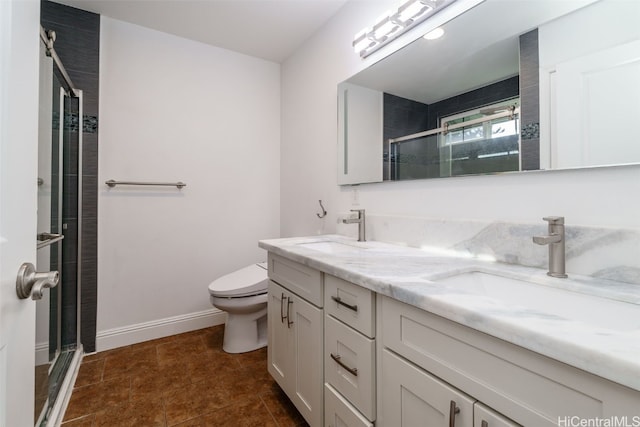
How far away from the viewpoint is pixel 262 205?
2.62 m

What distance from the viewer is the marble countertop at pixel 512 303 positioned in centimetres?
43

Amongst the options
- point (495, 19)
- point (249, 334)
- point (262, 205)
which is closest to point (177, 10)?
Answer: point (262, 205)

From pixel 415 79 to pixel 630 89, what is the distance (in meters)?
0.81

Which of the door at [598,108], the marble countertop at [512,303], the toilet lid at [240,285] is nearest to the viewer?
the marble countertop at [512,303]

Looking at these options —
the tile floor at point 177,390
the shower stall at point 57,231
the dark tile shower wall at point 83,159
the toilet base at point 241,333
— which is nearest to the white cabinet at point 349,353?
the tile floor at point 177,390

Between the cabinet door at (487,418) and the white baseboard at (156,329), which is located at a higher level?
the cabinet door at (487,418)

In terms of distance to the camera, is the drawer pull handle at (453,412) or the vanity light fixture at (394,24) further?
the vanity light fixture at (394,24)

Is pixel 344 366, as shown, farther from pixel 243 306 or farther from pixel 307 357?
pixel 243 306

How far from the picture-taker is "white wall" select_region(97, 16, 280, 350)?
203 cm

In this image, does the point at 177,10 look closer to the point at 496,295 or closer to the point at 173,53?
the point at 173,53

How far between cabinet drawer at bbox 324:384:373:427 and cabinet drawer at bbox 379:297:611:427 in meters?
0.33

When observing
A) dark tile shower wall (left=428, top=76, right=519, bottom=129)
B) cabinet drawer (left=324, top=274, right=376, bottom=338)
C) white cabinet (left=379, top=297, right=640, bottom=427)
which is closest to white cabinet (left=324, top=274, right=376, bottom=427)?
cabinet drawer (left=324, top=274, right=376, bottom=338)

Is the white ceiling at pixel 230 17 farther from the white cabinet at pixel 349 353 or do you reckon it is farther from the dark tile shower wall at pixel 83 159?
the white cabinet at pixel 349 353

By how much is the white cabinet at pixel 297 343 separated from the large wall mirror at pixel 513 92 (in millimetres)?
792
